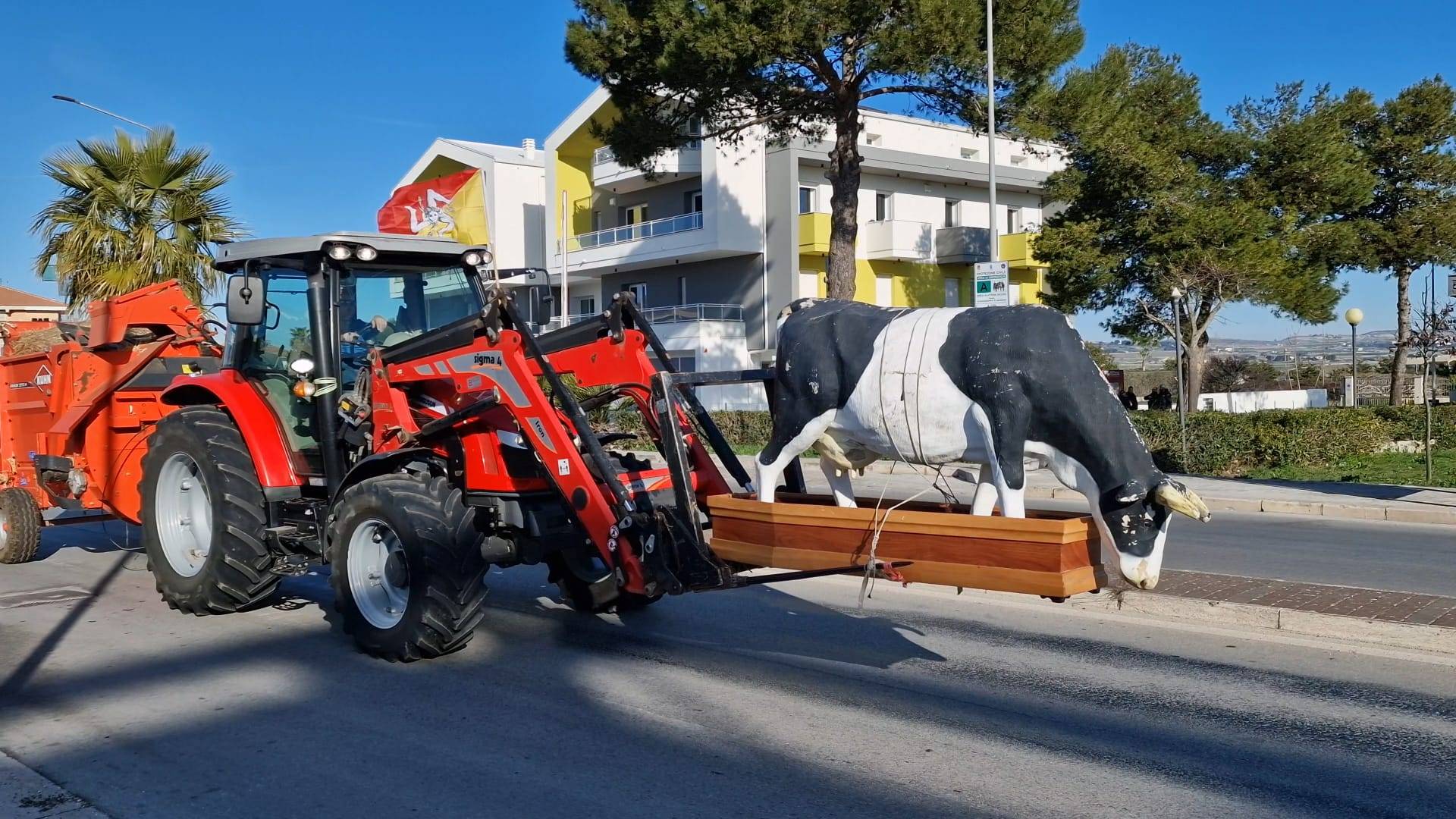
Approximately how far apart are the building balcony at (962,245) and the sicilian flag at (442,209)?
602 inches

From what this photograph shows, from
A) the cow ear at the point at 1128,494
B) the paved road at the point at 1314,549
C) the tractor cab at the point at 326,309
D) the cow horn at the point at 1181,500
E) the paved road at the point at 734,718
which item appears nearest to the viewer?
the paved road at the point at 734,718

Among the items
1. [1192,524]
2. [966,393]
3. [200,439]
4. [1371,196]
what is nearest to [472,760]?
[966,393]

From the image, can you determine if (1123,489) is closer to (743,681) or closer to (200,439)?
(743,681)

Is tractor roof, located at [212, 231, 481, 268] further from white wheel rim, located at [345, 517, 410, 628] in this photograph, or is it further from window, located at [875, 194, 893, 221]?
window, located at [875, 194, 893, 221]

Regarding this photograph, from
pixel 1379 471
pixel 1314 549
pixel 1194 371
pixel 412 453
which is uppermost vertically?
pixel 1194 371

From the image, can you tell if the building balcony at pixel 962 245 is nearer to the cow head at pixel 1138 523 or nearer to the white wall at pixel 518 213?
the white wall at pixel 518 213

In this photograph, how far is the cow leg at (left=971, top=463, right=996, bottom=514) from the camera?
19.1 feet

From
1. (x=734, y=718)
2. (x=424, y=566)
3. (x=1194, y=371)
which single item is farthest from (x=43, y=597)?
(x=1194, y=371)

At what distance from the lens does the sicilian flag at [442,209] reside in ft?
92.7

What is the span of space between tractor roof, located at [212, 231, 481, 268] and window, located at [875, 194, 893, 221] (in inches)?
1195

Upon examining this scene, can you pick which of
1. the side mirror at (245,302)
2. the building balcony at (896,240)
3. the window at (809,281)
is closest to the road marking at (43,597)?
the side mirror at (245,302)

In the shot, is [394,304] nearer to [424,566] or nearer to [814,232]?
[424,566]

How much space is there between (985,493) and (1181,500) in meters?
0.97

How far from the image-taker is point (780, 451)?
258 inches
